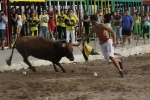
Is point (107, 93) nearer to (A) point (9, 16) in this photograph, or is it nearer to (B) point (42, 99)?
(B) point (42, 99)

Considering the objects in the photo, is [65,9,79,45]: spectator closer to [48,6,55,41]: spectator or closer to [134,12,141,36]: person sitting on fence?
[48,6,55,41]: spectator

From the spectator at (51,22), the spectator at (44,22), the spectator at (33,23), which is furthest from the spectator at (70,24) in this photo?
the spectator at (33,23)

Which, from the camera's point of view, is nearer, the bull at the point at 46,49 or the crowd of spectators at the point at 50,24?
the bull at the point at 46,49

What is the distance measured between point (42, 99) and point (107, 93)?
144 centimetres

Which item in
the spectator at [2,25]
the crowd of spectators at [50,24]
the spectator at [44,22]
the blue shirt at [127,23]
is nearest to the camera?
the spectator at [2,25]

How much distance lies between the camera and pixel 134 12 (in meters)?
33.0

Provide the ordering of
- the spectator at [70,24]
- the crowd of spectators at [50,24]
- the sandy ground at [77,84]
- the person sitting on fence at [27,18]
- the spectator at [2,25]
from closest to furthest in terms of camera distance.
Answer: the sandy ground at [77,84] → the spectator at [2,25] → the crowd of spectators at [50,24] → the person sitting on fence at [27,18] → the spectator at [70,24]

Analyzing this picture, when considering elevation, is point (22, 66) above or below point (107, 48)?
below

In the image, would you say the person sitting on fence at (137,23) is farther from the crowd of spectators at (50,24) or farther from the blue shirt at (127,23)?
the blue shirt at (127,23)

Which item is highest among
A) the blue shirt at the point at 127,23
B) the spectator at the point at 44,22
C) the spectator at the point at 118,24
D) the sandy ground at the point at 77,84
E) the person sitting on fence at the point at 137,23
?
the sandy ground at the point at 77,84

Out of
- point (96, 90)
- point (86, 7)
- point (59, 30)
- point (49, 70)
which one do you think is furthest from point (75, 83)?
point (86, 7)

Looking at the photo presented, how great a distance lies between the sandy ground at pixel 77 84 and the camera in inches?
394

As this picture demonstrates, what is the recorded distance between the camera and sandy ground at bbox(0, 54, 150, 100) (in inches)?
394

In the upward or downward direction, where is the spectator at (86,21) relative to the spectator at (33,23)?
downward
